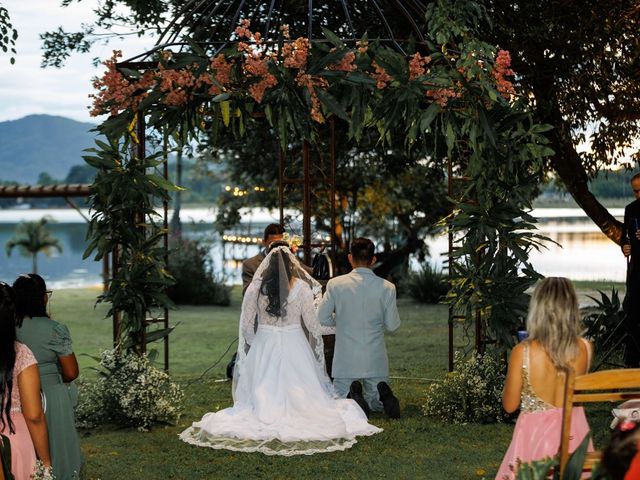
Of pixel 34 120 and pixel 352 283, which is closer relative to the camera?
pixel 352 283

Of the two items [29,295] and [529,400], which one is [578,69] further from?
[29,295]

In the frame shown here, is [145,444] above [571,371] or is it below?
below

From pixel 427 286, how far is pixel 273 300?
1274 centimetres

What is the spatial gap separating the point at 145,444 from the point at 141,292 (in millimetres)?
1283

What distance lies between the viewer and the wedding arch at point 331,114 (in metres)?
6.96

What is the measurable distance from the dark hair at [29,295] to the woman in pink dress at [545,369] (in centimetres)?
266

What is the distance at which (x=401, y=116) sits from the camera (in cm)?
722

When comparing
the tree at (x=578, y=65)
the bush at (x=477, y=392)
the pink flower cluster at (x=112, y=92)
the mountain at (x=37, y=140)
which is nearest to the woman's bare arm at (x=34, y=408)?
the pink flower cluster at (x=112, y=92)

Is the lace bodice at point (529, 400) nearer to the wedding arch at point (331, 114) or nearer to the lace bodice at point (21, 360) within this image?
the lace bodice at point (21, 360)

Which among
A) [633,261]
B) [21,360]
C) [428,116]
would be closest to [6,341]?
[21,360]

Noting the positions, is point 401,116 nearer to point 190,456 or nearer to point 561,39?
point 190,456

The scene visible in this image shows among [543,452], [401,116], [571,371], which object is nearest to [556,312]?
[571,371]

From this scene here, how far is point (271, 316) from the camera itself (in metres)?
8.05

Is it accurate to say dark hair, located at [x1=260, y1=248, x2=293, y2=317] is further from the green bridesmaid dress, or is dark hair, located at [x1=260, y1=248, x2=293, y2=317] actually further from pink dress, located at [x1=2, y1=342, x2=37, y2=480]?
pink dress, located at [x1=2, y1=342, x2=37, y2=480]
